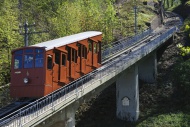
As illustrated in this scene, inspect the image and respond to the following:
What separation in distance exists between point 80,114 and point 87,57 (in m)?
13.2

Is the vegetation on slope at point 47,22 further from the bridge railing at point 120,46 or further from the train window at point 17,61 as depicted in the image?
the train window at point 17,61

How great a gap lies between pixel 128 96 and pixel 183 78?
659 centimetres

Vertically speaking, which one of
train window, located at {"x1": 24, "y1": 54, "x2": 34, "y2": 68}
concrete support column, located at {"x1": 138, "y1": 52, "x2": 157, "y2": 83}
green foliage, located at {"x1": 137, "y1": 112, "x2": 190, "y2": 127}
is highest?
train window, located at {"x1": 24, "y1": 54, "x2": 34, "y2": 68}

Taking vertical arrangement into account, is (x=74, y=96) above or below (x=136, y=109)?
above

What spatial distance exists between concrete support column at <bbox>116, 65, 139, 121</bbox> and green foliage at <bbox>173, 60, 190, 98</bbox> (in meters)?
Result: 5.31

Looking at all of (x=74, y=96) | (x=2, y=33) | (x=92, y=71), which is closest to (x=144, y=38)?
(x=2, y=33)

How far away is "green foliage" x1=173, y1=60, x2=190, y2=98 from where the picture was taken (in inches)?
1419

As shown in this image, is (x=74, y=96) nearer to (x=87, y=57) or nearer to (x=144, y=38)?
(x=87, y=57)

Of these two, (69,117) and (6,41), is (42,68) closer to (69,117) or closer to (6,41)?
(69,117)

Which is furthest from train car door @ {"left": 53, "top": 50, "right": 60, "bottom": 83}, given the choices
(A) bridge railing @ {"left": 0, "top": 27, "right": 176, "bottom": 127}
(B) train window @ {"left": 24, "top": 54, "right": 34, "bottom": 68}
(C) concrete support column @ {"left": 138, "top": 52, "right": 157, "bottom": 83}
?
(C) concrete support column @ {"left": 138, "top": 52, "right": 157, "bottom": 83}

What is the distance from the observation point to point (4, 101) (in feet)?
84.4

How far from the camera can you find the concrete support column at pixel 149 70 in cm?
4222

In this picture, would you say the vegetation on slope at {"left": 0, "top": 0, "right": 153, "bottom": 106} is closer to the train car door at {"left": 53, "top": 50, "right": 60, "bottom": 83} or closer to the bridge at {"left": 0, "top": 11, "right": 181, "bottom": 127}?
the bridge at {"left": 0, "top": 11, "right": 181, "bottom": 127}

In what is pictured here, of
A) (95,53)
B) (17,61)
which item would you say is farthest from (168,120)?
(17,61)
